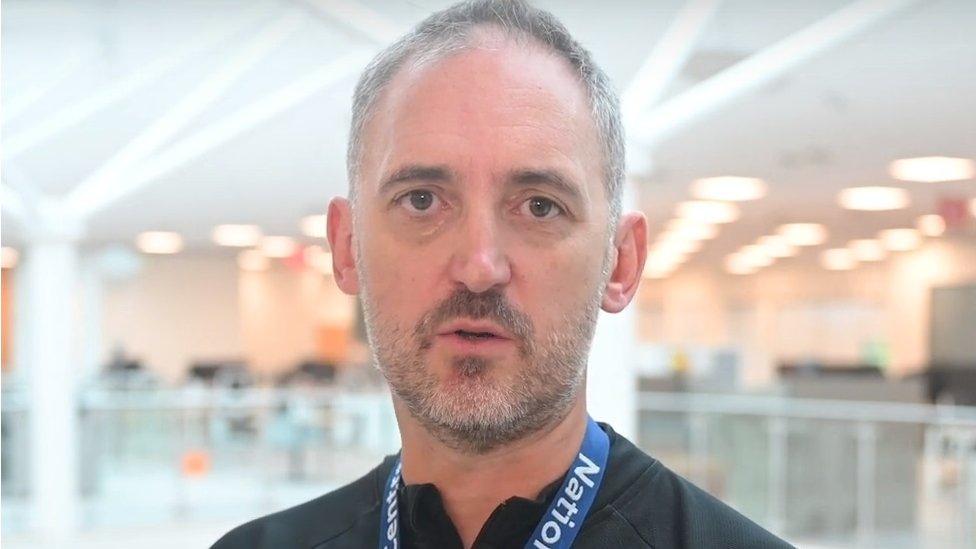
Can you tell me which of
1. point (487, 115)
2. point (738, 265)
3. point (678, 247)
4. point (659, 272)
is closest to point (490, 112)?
point (487, 115)

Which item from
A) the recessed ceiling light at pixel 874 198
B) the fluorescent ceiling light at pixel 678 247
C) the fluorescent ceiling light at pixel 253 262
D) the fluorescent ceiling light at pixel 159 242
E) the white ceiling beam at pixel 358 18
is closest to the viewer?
the white ceiling beam at pixel 358 18

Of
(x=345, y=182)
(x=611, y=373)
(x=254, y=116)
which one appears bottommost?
(x=611, y=373)

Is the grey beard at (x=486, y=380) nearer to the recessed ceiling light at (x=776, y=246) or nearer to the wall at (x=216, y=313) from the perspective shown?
the recessed ceiling light at (x=776, y=246)

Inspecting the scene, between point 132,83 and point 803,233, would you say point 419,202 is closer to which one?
point 132,83

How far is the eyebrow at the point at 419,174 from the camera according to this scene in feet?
4.01

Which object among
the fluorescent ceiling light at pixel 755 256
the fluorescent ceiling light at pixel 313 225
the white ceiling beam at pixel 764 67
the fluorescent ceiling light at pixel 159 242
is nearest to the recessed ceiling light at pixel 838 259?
the fluorescent ceiling light at pixel 755 256

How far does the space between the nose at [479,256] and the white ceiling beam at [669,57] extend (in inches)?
205

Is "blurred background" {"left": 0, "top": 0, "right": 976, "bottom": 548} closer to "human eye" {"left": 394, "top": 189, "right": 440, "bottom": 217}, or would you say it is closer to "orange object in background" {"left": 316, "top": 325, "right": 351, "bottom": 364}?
"human eye" {"left": 394, "top": 189, "right": 440, "bottom": 217}

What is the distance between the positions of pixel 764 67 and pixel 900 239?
14460mm

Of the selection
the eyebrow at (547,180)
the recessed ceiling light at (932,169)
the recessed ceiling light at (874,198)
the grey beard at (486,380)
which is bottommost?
the grey beard at (486,380)

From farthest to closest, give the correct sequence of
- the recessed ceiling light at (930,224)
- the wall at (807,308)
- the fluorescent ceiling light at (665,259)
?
the fluorescent ceiling light at (665,259) → the wall at (807,308) → the recessed ceiling light at (930,224)

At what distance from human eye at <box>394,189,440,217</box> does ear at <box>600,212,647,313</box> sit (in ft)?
0.64

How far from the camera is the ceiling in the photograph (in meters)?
7.25

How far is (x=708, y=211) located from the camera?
16625mm
